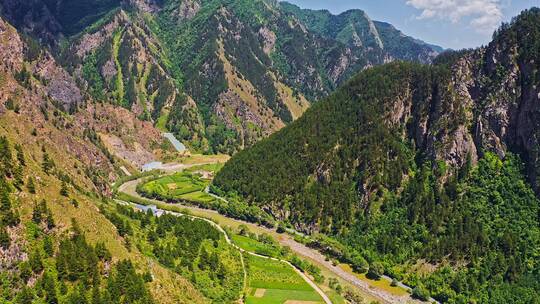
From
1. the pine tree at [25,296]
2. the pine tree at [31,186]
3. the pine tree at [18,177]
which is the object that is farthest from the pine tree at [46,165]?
the pine tree at [25,296]

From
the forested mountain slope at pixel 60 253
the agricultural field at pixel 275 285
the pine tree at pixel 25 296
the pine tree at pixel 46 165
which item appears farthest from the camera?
the agricultural field at pixel 275 285

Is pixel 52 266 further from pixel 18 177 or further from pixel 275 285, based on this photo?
pixel 275 285

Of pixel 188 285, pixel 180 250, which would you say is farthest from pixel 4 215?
pixel 180 250

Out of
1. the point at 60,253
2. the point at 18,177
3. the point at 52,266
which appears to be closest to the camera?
the point at 52,266

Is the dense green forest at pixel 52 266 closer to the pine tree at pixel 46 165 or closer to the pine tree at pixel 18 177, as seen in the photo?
the pine tree at pixel 18 177

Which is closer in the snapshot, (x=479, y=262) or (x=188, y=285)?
(x=188, y=285)

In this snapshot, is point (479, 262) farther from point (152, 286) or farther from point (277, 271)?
point (152, 286)

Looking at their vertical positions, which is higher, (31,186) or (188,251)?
(31,186)

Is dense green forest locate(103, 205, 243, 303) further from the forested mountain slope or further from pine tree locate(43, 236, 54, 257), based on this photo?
pine tree locate(43, 236, 54, 257)

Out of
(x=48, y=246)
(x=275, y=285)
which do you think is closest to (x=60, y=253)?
(x=48, y=246)
